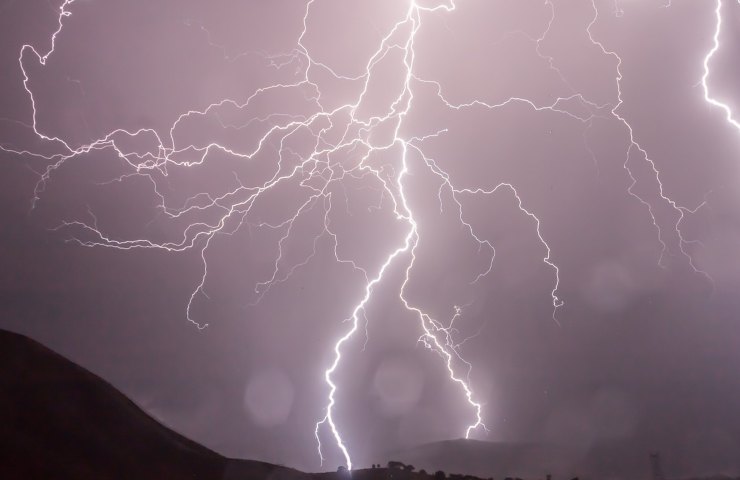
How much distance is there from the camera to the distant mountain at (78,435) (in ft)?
24.9

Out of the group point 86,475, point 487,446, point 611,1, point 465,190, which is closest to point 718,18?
point 611,1

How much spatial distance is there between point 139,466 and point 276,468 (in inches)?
107

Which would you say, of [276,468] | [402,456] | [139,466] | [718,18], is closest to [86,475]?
[139,466]

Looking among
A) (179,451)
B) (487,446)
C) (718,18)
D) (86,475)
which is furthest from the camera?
(487,446)

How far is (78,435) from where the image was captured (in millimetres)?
8414

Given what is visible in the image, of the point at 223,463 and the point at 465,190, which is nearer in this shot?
the point at 223,463

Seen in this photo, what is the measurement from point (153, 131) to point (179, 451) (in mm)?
7194

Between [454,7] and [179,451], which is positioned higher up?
[454,7]

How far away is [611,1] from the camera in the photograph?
12555 millimetres

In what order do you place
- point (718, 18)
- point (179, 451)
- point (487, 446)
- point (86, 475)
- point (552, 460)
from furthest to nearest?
1. point (487, 446)
2. point (552, 460)
3. point (718, 18)
4. point (179, 451)
5. point (86, 475)

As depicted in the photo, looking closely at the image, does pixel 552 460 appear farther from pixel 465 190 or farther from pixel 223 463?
pixel 223 463

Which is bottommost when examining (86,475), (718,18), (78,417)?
(86,475)

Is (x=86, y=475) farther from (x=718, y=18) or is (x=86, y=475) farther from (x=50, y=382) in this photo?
(x=718, y=18)

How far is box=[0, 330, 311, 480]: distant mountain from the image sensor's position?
7582 mm
